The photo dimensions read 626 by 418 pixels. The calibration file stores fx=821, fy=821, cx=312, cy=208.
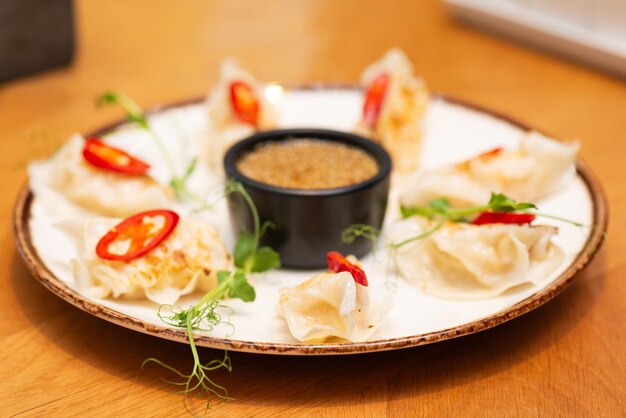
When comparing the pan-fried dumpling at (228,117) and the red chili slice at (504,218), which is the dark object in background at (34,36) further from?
the red chili slice at (504,218)

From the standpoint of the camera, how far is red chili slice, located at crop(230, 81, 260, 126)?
9.05ft

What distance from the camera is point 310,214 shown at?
2.08 meters

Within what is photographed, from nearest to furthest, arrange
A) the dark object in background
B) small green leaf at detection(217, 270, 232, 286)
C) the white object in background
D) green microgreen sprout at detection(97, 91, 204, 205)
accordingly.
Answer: small green leaf at detection(217, 270, 232, 286)
green microgreen sprout at detection(97, 91, 204, 205)
the dark object in background
the white object in background

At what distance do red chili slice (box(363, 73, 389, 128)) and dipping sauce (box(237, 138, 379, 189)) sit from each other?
38cm

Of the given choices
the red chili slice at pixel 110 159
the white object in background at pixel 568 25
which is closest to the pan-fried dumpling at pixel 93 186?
the red chili slice at pixel 110 159

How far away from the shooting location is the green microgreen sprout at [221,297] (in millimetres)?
1694

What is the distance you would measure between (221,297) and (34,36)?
209 cm

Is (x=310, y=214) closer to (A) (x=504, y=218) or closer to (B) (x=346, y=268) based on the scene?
(B) (x=346, y=268)

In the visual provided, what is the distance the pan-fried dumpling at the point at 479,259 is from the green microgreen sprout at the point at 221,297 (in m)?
0.37

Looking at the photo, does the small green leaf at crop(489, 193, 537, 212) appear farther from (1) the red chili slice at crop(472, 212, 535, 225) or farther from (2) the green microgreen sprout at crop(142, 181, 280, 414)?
(2) the green microgreen sprout at crop(142, 181, 280, 414)

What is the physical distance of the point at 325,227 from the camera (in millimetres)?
2102

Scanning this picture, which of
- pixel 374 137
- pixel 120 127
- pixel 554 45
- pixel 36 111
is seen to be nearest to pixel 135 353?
pixel 120 127

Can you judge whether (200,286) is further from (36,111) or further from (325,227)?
(36,111)

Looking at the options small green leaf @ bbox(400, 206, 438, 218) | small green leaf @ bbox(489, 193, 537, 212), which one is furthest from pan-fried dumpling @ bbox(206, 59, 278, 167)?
small green leaf @ bbox(489, 193, 537, 212)
